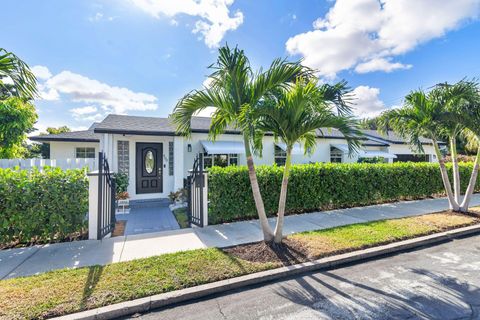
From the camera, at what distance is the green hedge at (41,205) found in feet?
17.4

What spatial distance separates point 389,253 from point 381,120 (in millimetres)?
5387

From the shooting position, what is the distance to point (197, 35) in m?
10.6

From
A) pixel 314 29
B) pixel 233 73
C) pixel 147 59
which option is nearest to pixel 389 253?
pixel 233 73

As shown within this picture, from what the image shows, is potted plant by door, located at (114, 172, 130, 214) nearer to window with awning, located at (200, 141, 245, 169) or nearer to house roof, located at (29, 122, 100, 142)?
window with awning, located at (200, 141, 245, 169)

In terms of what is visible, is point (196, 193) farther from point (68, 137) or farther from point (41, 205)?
point (68, 137)

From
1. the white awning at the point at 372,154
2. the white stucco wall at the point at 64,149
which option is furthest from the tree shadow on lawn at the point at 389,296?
the white stucco wall at the point at 64,149

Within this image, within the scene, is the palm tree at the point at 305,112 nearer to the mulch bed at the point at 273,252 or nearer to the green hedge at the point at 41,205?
the mulch bed at the point at 273,252

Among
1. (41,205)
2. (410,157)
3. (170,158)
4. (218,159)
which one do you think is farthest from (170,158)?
(410,157)

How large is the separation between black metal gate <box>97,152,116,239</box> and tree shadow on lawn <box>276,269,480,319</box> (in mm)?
4791

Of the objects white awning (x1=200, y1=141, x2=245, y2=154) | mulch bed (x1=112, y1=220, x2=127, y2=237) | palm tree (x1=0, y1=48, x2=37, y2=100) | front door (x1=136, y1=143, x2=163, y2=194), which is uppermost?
palm tree (x1=0, y1=48, x2=37, y2=100)

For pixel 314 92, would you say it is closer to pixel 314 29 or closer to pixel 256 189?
pixel 256 189

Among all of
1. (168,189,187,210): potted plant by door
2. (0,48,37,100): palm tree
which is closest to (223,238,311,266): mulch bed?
(0,48,37,100): palm tree

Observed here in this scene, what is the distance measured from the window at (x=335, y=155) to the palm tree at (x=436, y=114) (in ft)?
24.8

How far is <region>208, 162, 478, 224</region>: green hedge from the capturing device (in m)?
7.53
